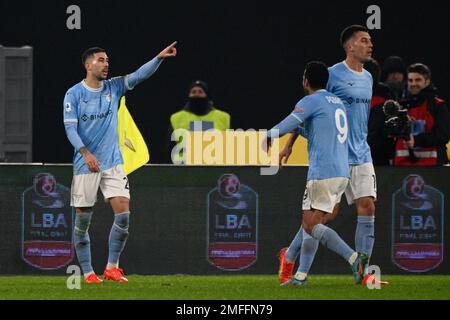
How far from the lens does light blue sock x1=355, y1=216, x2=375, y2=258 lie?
1254cm

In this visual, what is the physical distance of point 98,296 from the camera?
11312 mm

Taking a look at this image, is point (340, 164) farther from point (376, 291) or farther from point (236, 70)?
point (236, 70)

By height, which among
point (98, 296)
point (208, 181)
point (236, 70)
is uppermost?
point (236, 70)

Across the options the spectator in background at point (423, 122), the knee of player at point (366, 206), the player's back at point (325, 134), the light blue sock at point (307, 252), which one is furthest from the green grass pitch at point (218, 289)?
the spectator in background at point (423, 122)

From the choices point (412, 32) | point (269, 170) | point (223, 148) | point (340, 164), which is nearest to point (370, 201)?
point (340, 164)

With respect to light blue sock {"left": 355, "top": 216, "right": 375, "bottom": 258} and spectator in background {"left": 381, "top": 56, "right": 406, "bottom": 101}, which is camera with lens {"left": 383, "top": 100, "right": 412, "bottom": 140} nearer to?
light blue sock {"left": 355, "top": 216, "right": 375, "bottom": 258}

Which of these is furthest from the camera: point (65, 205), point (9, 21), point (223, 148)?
point (9, 21)

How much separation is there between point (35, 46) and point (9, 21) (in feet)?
1.42

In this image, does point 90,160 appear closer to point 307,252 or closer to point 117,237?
point 117,237

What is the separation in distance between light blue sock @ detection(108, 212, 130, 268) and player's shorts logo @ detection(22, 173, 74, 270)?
3.87 ft

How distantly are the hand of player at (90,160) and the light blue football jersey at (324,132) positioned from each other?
170 cm

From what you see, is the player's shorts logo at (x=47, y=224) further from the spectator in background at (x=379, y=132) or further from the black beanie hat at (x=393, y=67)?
the black beanie hat at (x=393, y=67)

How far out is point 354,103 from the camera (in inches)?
490

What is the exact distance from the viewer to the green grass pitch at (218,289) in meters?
11.3
